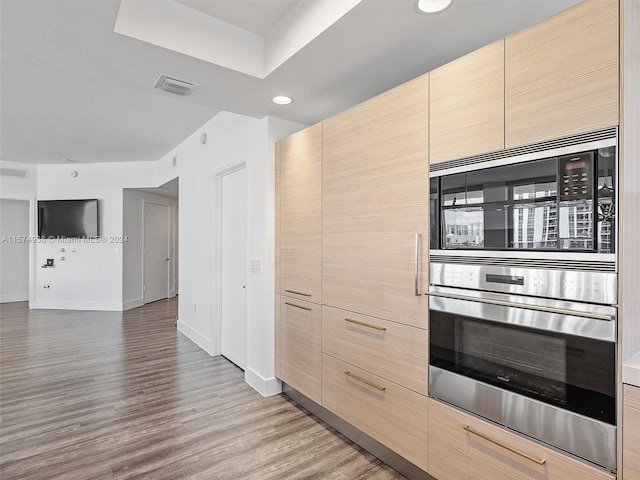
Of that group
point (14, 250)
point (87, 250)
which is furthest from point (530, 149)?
point (14, 250)

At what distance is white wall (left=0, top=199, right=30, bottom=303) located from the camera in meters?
7.52

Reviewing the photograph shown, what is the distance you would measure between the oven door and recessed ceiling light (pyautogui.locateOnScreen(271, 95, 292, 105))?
1.88m

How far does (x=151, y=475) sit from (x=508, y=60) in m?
2.81

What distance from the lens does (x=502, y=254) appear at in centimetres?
151

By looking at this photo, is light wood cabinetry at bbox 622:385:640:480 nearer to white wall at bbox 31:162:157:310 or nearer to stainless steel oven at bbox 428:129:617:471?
stainless steel oven at bbox 428:129:617:471

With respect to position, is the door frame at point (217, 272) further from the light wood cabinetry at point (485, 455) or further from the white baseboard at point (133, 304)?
the white baseboard at point (133, 304)

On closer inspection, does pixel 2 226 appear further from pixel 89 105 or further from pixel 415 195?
pixel 415 195

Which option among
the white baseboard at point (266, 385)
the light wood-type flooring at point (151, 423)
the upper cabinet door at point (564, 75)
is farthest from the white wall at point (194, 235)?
the upper cabinet door at point (564, 75)

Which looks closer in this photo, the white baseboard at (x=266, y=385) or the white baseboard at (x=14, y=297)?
the white baseboard at (x=266, y=385)

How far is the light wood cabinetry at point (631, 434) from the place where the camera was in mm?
1148

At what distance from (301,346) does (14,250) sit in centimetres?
813

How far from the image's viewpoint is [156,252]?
26.1ft

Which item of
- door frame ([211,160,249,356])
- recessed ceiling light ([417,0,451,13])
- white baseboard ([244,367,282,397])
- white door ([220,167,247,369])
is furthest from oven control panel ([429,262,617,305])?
door frame ([211,160,249,356])

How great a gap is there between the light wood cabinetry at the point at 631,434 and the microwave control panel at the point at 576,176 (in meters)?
0.66
